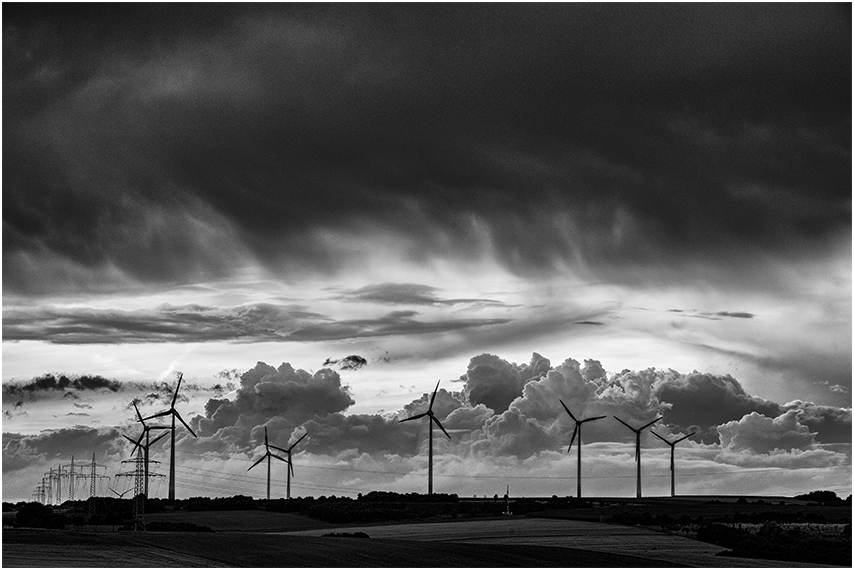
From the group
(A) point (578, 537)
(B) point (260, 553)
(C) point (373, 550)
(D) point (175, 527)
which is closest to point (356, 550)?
(C) point (373, 550)

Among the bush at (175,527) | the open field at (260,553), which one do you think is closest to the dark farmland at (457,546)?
the open field at (260,553)

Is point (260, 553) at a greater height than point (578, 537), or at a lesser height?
greater

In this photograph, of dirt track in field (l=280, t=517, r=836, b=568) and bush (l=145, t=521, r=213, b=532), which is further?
bush (l=145, t=521, r=213, b=532)

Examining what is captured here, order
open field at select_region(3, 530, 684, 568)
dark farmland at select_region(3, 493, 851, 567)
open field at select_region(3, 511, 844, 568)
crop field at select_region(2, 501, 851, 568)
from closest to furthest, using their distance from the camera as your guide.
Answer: open field at select_region(3, 530, 684, 568) < open field at select_region(3, 511, 844, 568) < crop field at select_region(2, 501, 851, 568) < dark farmland at select_region(3, 493, 851, 567)

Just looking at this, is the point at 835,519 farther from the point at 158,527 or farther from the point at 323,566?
the point at 323,566

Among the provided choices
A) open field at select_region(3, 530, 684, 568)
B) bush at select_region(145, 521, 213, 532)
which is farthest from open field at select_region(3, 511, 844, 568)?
bush at select_region(145, 521, 213, 532)

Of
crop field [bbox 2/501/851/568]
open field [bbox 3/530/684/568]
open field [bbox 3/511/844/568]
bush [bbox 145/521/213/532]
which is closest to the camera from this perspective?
open field [bbox 3/530/684/568]

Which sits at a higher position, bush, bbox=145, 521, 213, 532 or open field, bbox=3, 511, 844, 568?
open field, bbox=3, 511, 844, 568

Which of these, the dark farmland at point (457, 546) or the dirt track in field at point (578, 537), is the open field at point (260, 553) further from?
the dirt track in field at point (578, 537)

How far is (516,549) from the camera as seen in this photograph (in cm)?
11494

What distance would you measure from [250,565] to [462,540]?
49.6m

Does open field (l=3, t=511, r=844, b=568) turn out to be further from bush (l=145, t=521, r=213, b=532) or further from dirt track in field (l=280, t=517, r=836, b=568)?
bush (l=145, t=521, r=213, b=532)

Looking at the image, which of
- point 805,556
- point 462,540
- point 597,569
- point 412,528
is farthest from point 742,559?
point 412,528

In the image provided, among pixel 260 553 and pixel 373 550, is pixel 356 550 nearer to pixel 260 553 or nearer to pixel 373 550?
pixel 373 550
